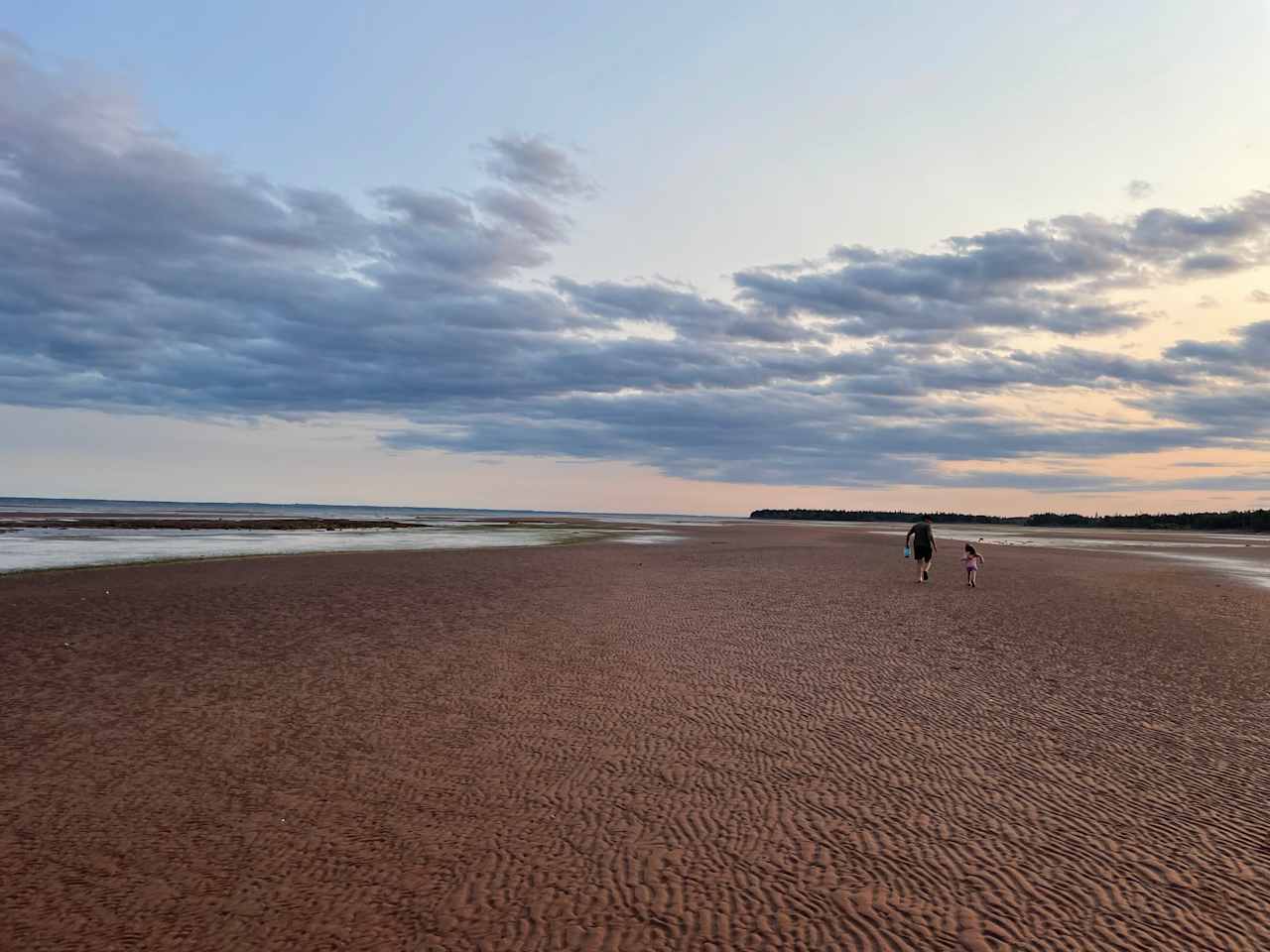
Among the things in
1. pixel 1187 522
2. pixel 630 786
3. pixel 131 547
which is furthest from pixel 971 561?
pixel 1187 522

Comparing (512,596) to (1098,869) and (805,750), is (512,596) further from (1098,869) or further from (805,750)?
(1098,869)

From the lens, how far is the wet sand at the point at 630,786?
484 cm

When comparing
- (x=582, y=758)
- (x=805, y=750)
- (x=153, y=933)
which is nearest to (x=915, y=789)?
(x=805, y=750)

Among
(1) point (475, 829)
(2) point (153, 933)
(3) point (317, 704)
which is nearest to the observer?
(2) point (153, 933)

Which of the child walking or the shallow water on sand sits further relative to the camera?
the shallow water on sand

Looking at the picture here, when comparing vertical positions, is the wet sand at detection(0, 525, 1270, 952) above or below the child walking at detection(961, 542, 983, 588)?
below

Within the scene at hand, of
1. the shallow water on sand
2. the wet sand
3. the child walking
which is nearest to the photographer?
the wet sand

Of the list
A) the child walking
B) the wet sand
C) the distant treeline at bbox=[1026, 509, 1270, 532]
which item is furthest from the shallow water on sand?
the distant treeline at bbox=[1026, 509, 1270, 532]

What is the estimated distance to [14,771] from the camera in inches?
291

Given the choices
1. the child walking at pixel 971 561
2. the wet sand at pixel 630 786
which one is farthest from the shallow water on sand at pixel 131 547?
the child walking at pixel 971 561

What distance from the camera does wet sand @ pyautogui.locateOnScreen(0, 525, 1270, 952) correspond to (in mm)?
4844

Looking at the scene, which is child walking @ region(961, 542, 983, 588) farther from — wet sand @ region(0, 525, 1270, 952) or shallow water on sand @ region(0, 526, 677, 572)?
shallow water on sand @ region(0, 526, 677, 572)

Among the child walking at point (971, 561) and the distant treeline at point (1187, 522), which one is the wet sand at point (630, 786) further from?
the distant treeline at point (1187, 522)

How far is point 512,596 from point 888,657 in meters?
10.6
